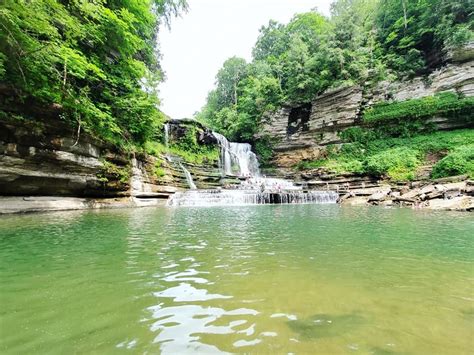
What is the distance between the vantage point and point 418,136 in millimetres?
24047

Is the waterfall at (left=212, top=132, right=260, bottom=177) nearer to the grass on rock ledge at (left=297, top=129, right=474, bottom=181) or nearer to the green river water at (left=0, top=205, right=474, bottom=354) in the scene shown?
the grass on rock ledge at (left=297, top=129, right=474, bottom=181)

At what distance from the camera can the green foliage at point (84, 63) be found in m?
8.17

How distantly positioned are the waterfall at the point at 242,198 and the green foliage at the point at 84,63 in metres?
4.75

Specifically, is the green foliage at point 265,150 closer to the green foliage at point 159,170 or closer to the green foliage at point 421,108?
the green foliage at point 421,108

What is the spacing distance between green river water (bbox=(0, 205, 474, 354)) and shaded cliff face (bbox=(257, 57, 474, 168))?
2386cm

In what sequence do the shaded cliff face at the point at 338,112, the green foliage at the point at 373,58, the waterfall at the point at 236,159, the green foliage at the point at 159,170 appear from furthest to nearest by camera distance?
the waterfall at the point at 236,159, the green foliage at the point at 373,58, the shaded cliff face at the point at 338,112, the green foliage at the point at 159,170

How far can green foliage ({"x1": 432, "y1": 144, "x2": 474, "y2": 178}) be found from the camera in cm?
1739

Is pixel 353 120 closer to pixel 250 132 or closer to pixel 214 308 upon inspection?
pixel 250 132

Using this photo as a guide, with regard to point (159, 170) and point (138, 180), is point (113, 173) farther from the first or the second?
point (159, 170)

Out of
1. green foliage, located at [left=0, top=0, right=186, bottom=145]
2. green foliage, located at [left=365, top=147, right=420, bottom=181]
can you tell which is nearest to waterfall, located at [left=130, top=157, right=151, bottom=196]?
green foliage, located at [left=0, top=0, right=186, bottom=145]

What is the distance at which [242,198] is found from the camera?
18516mm

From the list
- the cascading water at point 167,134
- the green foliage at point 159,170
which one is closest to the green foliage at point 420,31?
the cascading water at point 167,134

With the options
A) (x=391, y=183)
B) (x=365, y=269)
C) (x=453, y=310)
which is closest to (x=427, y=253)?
(x=365, y=269)

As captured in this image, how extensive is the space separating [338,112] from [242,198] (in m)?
15.9
